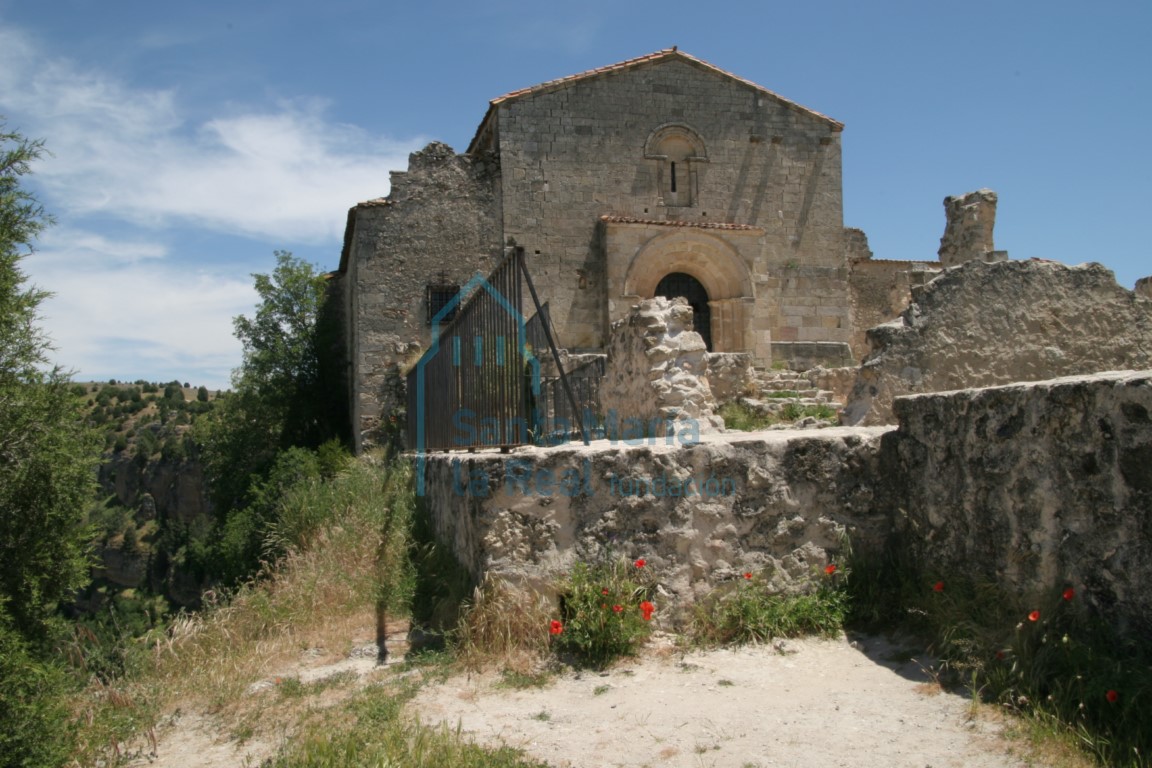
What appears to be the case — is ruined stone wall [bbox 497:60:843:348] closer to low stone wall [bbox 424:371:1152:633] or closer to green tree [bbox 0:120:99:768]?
green tree [bbox 0:120:99:768]

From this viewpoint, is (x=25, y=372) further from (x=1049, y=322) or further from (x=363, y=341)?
(x=1049, y=322)

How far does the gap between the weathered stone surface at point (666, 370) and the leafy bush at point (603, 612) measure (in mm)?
1878

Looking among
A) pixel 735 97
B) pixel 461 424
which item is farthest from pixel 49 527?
pixel 735 97

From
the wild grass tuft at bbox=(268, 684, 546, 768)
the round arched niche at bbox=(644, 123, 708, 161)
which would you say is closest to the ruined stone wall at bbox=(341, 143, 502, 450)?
the round arched niche at bbox=(644, 123, 708, 161)

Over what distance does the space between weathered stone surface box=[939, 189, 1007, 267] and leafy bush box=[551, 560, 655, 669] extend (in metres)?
8.50

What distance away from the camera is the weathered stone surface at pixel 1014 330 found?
5.56m

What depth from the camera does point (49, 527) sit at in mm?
10070

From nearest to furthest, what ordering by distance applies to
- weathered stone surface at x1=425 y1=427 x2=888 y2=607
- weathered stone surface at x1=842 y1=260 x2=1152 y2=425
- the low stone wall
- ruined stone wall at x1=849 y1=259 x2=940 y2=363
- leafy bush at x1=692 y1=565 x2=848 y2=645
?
the low stone wall < leafy bush at x1=692 y1=565 x2=848 y2=645 < weathered stone surface at x1=425 y1=427 x2=888 y2=607 < weathered stone surface at x1=842 y1=260 x2=1152 y2=425 < ruined stone wall at x1=849 y1=259 x2=940 y2=363

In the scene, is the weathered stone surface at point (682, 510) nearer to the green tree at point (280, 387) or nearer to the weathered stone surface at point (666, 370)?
the weathered stone surface at point (666, 370)

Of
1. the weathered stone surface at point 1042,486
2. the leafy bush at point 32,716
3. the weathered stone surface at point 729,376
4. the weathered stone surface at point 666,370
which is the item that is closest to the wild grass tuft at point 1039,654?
the weathered stone surface at point 1042,486

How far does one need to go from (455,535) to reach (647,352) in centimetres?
223

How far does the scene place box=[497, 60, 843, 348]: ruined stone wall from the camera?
15.9 m

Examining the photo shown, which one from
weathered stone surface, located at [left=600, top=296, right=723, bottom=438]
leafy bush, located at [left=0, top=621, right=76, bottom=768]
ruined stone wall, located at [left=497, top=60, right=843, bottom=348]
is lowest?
leafy bush, located at [left=0, top=621, right=76, bottom=768]

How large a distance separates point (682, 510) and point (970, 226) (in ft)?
27.9
